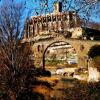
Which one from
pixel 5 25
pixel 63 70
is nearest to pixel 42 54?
pixel 63 70

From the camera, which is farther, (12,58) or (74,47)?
(74,47)

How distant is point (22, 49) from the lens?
29250 mm

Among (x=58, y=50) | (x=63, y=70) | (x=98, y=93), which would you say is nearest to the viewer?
(x=98, y=93)

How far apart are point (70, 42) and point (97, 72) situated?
17.1m

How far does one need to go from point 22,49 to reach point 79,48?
22.0 meters

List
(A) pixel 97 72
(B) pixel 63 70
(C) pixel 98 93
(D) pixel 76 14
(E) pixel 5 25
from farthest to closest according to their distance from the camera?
(B) pixel 63 70 → (A) pixel 97 72 → (E) pixel 5 25 → (C) pixel 98 93 → (D) pixel 76 14

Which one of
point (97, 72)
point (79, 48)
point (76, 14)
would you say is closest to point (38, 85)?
point (97, 72)

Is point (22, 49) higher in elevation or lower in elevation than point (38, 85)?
higher

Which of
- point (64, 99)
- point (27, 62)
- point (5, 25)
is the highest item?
point (5, 25)

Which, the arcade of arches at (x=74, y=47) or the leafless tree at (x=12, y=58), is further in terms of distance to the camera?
the arcade of arches at (x=74, y=47)

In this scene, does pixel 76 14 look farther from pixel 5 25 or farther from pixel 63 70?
pixel 63 70

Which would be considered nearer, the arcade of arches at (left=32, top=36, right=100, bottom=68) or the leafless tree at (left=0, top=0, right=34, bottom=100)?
the leafless tree at (left=0, top=0, right=34, bottom=100)

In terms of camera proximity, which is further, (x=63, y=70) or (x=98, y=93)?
(x=63, y=70)

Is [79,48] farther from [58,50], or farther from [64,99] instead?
[64,99]
